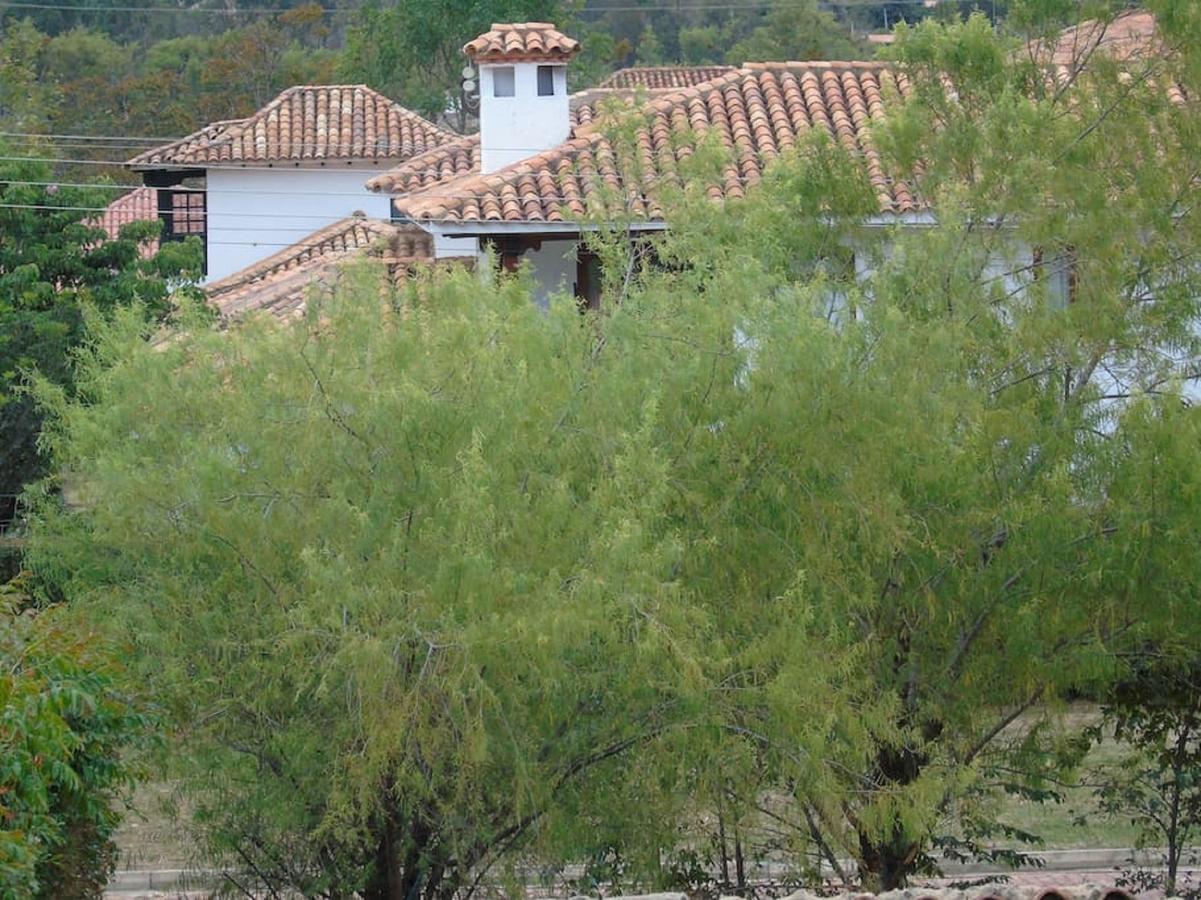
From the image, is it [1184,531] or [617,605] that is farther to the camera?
[1184,531]

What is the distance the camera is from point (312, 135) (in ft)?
116

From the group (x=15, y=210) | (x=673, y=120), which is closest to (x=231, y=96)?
(x=15, y=210)

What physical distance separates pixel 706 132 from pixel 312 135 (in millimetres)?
19832

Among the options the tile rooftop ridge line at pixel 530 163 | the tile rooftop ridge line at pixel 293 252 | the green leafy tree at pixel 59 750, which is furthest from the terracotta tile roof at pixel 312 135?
the green leafy tree at pixel 59 750

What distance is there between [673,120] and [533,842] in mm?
10726

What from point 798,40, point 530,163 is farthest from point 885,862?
point 798,40

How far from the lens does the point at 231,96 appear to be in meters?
54.2

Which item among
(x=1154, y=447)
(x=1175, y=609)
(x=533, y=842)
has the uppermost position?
(x=1154, y=447)

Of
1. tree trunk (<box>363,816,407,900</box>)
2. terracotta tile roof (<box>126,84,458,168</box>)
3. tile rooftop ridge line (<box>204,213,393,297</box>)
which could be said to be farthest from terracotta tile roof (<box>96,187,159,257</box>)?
tree trunk (<box>363,816,407,900</box>)

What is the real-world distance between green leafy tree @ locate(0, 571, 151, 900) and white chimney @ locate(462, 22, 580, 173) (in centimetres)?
1277

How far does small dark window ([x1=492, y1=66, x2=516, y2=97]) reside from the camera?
2227 centimetres

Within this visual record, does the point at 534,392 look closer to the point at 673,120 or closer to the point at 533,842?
the point at 533,842

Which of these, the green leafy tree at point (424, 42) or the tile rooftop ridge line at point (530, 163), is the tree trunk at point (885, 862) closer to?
the tile rooftop ridge line at point (530, 163)

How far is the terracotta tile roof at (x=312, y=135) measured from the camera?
3459 cm
